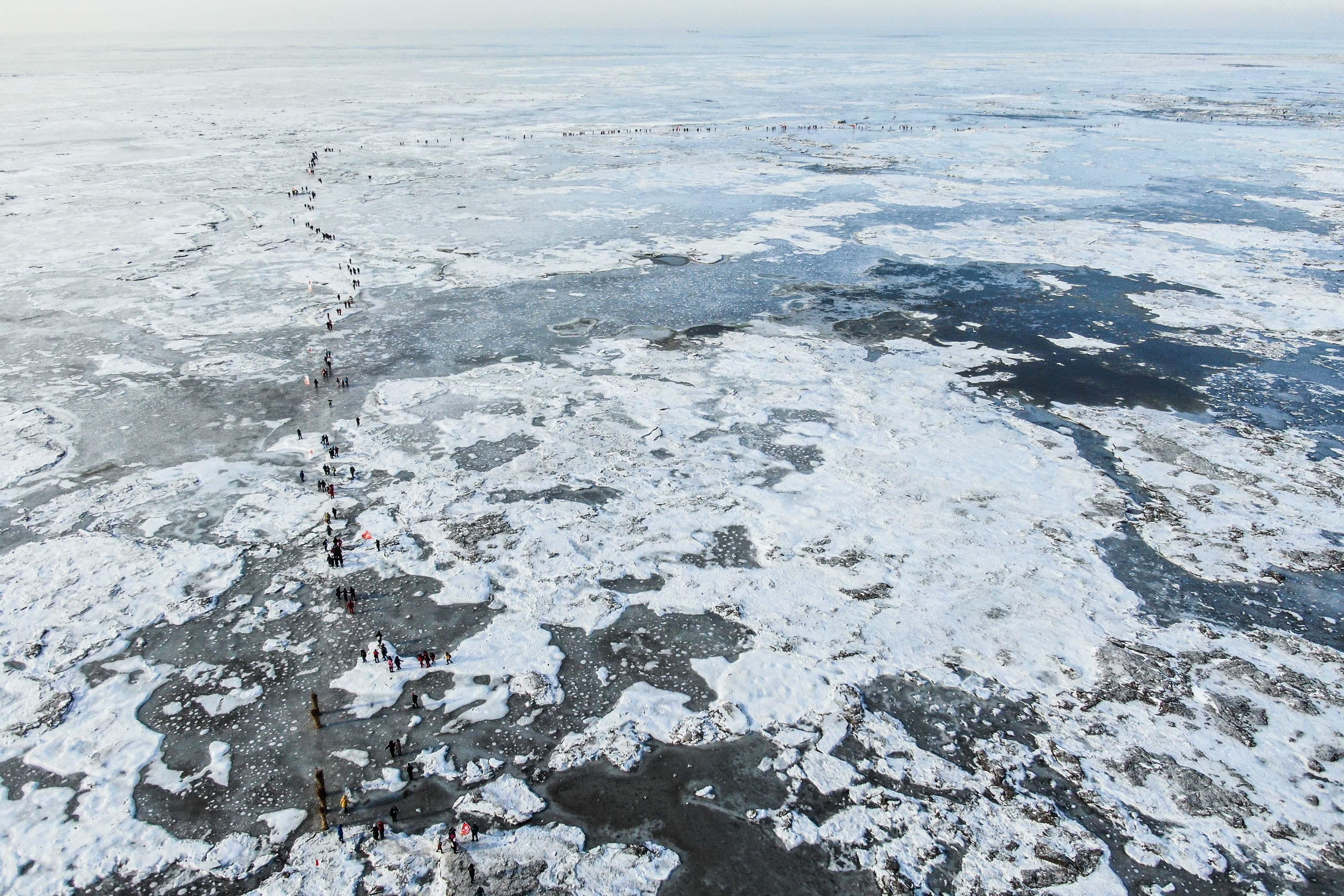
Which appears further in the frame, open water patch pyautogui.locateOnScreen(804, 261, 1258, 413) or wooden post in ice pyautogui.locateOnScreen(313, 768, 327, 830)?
open water patch pyautogui.locateOnScreen(804, 261, 1258, 413)

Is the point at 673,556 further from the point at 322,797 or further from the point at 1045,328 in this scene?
the point at 1045,328

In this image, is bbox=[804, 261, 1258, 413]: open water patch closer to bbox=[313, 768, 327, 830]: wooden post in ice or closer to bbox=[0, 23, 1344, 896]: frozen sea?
bbox=[0, 23, 1344, 896]: frozen sea

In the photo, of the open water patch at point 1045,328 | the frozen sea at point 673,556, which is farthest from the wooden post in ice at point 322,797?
the open water patch at point 1045,328

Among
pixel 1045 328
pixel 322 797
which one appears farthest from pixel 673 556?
pixel 1045 328

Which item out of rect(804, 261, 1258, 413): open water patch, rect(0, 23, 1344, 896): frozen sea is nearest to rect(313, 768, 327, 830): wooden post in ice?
rect(0, 23, 1344, 896): frozen sea

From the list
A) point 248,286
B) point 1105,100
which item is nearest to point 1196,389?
point 248,286

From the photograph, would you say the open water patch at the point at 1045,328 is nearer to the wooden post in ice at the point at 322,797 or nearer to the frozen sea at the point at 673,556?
the frozen sea at the point at 673,556
